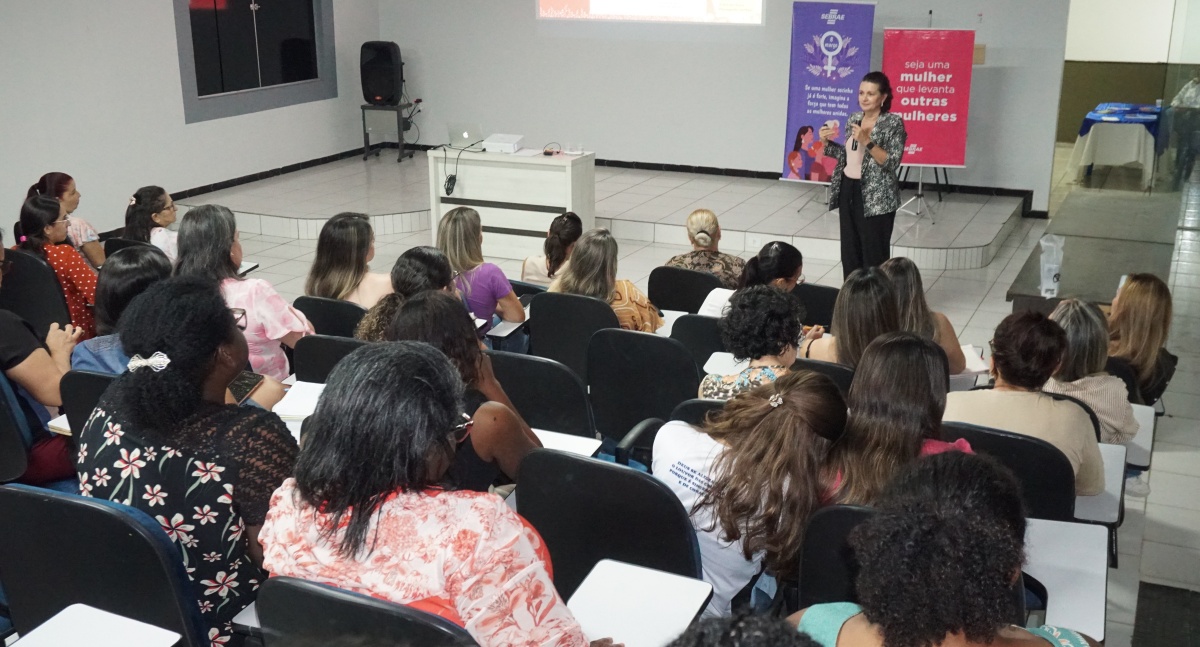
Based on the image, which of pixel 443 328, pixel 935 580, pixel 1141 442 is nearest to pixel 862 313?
pixel 1141 442

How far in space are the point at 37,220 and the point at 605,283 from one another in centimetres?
253

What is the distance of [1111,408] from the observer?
305 cm

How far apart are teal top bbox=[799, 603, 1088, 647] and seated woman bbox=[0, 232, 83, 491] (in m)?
2.17

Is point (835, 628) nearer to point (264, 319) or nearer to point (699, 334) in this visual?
point (699, 334)

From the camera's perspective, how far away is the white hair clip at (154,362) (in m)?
2.00

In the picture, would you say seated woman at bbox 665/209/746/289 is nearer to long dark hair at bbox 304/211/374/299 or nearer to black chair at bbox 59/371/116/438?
long dark hair at bbox 304/211/374/299

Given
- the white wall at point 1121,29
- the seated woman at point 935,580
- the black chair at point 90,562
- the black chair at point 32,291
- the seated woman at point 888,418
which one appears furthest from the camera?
the white wall at point 1121,29

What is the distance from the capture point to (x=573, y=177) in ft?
23.5

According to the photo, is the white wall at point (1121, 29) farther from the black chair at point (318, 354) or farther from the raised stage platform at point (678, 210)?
the black chair at point (318, 354)

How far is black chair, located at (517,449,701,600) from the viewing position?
6.75 feet

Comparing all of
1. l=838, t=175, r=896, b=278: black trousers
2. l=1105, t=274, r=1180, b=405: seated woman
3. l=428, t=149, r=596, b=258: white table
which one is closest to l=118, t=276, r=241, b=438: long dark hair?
l=1105, t=274, r=1180, b=405: seated woman

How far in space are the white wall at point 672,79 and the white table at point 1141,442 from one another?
5923mm

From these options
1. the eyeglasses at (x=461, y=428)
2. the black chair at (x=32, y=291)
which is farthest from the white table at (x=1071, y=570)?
the black chair at (x=32, y=291)

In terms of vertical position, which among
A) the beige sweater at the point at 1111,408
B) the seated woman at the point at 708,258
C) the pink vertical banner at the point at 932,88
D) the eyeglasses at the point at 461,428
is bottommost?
the beige sweater at the point at 1111,408
